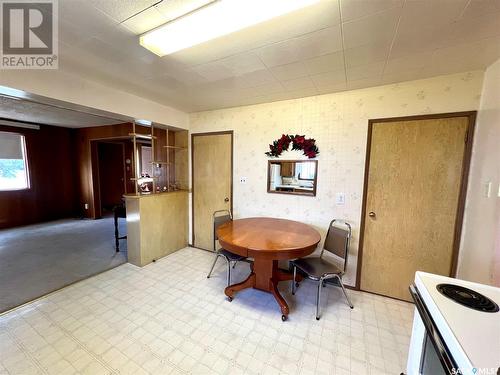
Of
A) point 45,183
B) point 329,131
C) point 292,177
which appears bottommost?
point 45,183

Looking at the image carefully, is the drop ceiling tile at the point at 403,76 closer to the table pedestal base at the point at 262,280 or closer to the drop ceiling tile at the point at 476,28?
the drop ceiling tile at the point at 476,28

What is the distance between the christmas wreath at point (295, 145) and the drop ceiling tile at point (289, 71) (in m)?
0.74

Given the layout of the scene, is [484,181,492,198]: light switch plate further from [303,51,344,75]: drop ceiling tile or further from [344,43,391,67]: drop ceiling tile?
[303,51,344,75]: drop ceiling tile

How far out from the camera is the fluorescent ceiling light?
1.13 m

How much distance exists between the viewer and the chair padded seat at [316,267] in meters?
1.93

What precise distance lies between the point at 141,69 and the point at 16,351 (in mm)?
2444

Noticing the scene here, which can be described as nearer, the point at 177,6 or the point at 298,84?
the point at 177,6

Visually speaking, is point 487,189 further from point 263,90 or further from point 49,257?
point 49,257

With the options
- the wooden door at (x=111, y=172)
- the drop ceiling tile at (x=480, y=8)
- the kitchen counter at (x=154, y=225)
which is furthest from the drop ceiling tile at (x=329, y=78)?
the wooden door at (x=111, y=172)

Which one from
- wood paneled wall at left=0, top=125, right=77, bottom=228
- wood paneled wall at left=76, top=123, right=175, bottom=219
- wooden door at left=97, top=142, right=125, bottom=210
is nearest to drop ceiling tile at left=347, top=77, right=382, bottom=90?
wood paneled wall at left=76, top=123, right=175, bottom=219

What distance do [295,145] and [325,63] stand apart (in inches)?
39.6

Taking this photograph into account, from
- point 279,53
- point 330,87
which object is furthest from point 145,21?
point 330,87

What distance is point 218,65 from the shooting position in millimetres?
1816

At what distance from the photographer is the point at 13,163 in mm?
4418
